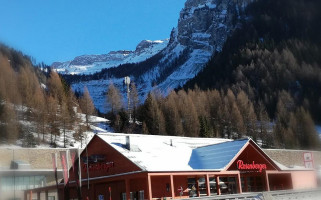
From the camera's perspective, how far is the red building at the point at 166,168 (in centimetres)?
3512

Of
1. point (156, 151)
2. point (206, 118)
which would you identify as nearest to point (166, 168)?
point (156, 151)

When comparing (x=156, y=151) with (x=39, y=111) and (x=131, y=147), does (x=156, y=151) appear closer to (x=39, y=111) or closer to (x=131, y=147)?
(x=131, y=147)

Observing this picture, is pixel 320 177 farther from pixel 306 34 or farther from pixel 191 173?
pixel 306 34

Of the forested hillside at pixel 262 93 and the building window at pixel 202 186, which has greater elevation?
the forested hillside at pixel 262 93

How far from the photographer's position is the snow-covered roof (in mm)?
34938

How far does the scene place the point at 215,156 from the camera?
4034 centimetres

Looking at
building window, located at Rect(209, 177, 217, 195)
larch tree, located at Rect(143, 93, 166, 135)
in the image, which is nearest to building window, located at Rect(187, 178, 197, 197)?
building window, located at Rect(209, 177, 217, 195)

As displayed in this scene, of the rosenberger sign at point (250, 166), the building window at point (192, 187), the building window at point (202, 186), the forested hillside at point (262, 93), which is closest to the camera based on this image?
the building window at point (192, 187)

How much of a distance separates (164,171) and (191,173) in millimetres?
3294

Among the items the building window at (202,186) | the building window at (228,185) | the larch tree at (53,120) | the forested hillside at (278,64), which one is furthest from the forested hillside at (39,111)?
the forested hillside at (278,64)

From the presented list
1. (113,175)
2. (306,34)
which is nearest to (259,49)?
(306,34)

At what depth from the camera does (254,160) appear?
42.0m

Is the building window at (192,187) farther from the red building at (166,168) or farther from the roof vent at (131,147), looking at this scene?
the roof vent at (131,147)

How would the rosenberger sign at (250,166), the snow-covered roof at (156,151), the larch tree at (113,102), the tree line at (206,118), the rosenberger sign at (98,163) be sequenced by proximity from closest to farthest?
the snow-covered roof at (156,151) → the rosenberger sign at (98,163) → the rosenberger sign at (250,166) → the tree line at (206,118) → the larch tree at (113,102)
